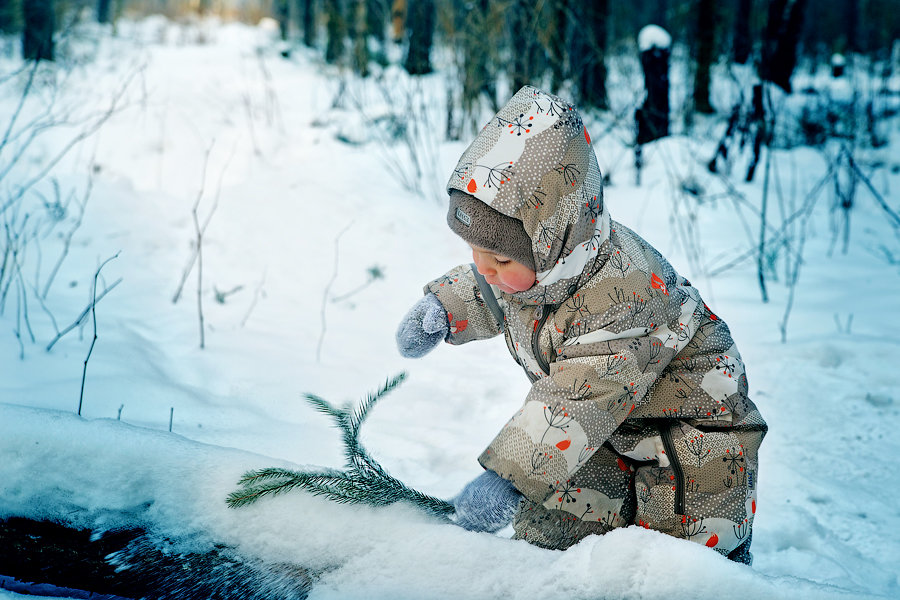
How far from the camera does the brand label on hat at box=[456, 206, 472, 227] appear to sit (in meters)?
1.21

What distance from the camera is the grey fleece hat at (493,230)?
1200mm

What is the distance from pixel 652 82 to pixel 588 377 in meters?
4.44

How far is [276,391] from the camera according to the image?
6.98 ft

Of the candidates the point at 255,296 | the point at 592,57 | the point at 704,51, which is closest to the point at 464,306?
the point at 255,296

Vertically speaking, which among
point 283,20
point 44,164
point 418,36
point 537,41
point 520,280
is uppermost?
point 283,20

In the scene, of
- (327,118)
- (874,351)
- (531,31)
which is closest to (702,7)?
(531,31)

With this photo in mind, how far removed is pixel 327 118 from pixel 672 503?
5046 millimetres

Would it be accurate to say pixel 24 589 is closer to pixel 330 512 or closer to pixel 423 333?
pixel 330 512

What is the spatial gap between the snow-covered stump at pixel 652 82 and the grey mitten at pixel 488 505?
400 cm

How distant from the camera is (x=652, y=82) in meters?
5.00

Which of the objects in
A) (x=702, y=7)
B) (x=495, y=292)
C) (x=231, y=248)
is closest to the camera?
(x=495, y=292)

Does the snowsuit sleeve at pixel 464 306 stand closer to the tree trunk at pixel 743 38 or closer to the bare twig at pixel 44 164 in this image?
the bare twig at pixel 44 164

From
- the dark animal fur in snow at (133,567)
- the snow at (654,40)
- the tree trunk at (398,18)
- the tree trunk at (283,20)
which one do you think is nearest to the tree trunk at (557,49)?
the snow at (654,40)

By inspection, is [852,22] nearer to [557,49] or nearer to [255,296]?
[557,49]
